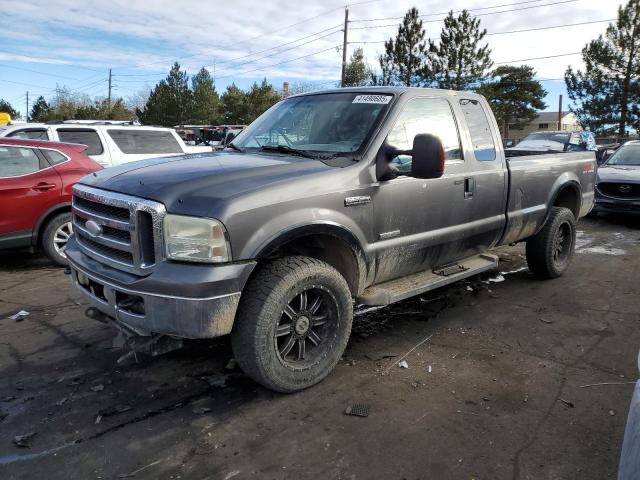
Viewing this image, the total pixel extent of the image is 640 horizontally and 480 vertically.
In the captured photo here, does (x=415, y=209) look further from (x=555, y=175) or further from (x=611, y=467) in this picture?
(x=555, y=175)

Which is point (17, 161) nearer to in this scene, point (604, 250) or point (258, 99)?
point (604, 250)

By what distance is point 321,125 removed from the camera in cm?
407

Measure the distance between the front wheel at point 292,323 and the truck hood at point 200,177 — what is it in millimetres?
532

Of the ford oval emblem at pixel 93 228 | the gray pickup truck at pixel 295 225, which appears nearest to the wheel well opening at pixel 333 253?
the gray pickup truck at pixel 295 225

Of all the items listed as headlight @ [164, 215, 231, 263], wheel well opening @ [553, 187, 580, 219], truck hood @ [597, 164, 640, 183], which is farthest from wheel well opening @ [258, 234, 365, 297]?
truck hood @ [597, 164, 640, 183]

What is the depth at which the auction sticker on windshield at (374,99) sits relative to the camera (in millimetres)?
4008

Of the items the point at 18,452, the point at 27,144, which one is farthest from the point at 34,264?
the point at 18,452

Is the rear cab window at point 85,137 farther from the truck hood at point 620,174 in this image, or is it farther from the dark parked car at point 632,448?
the truck hood at point 620,174

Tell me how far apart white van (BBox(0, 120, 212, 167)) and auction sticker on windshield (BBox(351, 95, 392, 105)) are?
5258 mm

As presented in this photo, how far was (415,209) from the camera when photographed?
3961 millimetres

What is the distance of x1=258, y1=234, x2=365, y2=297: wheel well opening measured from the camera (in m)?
3.49

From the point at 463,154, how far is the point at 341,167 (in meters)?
1.50

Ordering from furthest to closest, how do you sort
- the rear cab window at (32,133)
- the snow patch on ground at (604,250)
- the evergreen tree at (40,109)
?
the evergreen tree at (40,109) < the rear cab window at (32,133) < the snow patch on ground at (604,250)

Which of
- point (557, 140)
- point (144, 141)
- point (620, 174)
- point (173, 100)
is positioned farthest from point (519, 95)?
point (144, 141)
